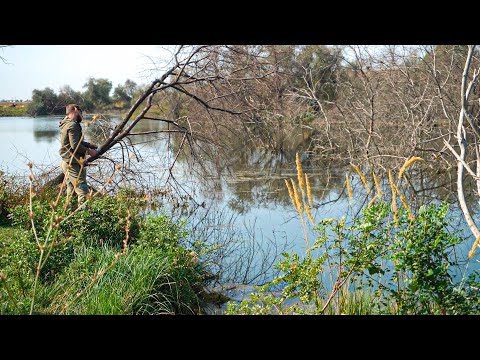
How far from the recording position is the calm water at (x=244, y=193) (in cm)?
808

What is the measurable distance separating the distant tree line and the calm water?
0.35 meters

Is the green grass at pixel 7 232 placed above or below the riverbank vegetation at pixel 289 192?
below

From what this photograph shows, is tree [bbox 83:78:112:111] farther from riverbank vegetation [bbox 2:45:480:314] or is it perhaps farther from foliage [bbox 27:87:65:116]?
foliage [bbox 27:87:65:116]

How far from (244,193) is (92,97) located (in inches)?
147

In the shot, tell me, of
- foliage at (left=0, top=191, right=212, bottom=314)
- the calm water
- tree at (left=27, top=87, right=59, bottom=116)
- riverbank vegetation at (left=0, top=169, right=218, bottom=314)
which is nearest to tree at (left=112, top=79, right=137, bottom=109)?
the calm water

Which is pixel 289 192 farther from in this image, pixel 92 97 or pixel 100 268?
pixel 92 97

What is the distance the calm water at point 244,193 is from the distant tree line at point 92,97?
0.35m

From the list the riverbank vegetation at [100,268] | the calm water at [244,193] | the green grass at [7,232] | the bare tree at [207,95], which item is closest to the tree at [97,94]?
the calm water at [244,193]

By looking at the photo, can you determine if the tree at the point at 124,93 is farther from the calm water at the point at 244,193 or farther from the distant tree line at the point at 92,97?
the calm water at the point at 244,193
